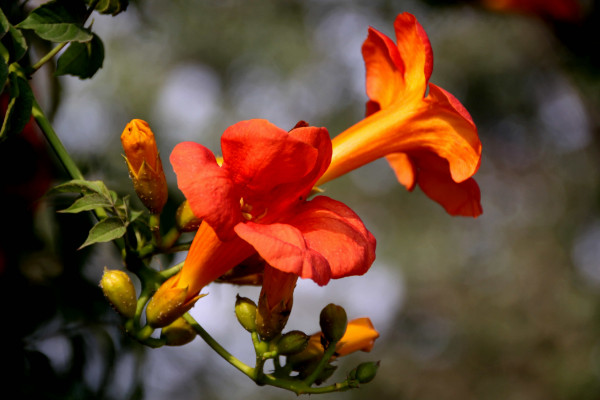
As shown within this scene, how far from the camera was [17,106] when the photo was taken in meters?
1.34

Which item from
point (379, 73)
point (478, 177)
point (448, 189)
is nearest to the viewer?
point (448, 189)

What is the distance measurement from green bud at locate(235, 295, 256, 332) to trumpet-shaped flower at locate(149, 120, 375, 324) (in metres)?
0.14

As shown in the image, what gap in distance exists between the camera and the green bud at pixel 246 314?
143 cm

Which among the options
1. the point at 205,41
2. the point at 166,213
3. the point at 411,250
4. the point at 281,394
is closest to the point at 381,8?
the point at 205,41

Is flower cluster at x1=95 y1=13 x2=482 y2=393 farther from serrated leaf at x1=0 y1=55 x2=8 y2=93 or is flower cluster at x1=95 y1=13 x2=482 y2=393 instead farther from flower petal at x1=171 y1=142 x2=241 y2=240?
serrated leaf at x1=0 y1=55 x2=8 y2=93

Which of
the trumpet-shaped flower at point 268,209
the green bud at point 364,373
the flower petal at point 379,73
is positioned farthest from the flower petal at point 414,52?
the green bud at point 364,373

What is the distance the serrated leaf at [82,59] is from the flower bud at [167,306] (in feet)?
1.99

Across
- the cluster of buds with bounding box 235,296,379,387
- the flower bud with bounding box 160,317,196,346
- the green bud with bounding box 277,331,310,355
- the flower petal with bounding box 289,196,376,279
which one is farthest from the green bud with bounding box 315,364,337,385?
the flower petal with bounding box 289,196,376,279

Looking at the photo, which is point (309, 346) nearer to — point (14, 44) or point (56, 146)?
point (56, 146)

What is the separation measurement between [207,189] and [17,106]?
53 cm

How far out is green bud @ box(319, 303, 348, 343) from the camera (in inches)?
57.5

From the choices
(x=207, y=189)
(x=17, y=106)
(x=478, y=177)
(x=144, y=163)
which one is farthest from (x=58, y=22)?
(x=478, y=177)

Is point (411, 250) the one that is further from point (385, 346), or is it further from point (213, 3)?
point (213, 3)

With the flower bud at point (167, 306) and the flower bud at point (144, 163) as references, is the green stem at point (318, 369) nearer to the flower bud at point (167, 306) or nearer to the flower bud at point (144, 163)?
the flower bud at point (167, 306)
